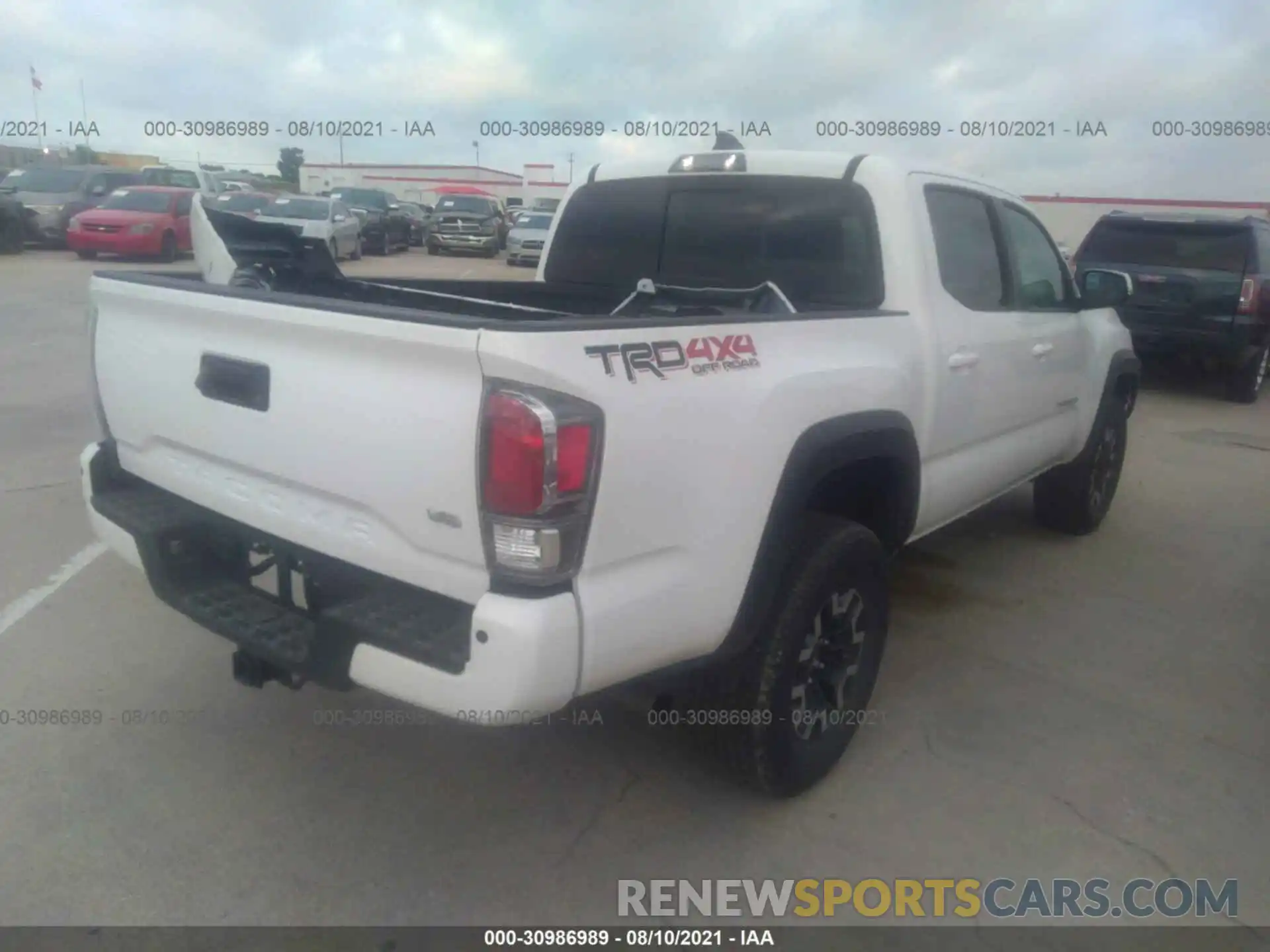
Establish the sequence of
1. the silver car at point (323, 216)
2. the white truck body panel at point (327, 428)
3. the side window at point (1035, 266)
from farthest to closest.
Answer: the silver car at point (323, 216) < the side window at point (1035, 266) < the white truck body panel at point (327, 428)

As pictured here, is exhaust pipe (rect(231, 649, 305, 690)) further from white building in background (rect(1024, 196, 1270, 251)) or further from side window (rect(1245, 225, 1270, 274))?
white building in background (rect(1024, 196, 1270, 251))

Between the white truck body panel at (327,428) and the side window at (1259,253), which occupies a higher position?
the side window at (1259,253)

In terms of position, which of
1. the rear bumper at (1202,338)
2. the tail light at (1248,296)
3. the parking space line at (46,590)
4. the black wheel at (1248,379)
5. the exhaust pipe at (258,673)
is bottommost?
the parking space line at (46,590)

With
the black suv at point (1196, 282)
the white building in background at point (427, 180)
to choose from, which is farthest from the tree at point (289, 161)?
the black suv at point (1196, 282)

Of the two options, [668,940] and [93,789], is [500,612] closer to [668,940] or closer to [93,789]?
[668,940]

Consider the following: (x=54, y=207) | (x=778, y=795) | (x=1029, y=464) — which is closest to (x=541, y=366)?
(x=778, y=795)

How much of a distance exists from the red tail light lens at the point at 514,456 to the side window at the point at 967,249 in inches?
86.4

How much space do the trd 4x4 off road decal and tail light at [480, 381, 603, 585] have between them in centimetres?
14

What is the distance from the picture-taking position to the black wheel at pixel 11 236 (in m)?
19.4

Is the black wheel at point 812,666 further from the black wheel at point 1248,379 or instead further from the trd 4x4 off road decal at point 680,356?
the black wheel at point 1248,379

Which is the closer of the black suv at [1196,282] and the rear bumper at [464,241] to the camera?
the black suv at [1196,282]

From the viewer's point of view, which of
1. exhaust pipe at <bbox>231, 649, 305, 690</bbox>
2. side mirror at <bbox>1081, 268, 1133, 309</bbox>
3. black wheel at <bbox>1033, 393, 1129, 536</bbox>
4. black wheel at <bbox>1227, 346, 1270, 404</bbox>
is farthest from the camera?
black wheel at <bbox>1227, 346, 1270, 404</bbox>

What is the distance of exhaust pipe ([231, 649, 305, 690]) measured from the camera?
274cm

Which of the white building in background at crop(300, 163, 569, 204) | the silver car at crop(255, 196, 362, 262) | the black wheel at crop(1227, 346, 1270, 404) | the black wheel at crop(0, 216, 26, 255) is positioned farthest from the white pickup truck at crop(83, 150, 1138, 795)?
the white building in background at crop(300, 163, 569, 204)
